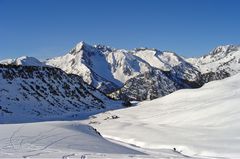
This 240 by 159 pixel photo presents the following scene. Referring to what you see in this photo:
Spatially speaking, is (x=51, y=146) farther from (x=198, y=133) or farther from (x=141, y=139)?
(x=198, y=133)

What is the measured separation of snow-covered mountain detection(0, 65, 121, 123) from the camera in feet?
350

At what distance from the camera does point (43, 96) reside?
12538 cm

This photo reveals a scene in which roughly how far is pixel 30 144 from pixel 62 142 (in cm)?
318

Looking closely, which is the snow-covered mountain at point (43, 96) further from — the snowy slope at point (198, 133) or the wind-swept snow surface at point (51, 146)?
the wind-swept snow surface at point (51, 146)

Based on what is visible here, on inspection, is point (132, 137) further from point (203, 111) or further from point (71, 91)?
point (71, 91)

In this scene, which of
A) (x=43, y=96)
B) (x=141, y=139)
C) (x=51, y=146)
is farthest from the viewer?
(x=43, y=96)

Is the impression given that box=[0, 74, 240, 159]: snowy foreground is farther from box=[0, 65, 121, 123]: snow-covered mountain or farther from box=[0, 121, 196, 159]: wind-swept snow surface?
box=[0, 65, 121, 123]: snow-covered mountain

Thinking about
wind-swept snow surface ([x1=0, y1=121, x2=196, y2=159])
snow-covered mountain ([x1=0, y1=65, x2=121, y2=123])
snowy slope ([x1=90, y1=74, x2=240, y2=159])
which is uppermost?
snow-covered mountain ([x1=0, y1=65, x2=121, y2=123])

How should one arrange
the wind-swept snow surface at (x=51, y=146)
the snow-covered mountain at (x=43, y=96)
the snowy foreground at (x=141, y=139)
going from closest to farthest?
the wind-swept snow surface at (x=51, y=146) < the snowy foreground at (x=141, y=139) < the snow-covered mountain at (x=43, y=96)

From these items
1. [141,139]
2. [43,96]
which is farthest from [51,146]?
[43,96]

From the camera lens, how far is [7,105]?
105m

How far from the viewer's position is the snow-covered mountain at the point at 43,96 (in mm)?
106625

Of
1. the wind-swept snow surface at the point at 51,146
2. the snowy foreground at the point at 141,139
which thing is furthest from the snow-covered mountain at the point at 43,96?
the wind-swept snow surface at the point at 51,146

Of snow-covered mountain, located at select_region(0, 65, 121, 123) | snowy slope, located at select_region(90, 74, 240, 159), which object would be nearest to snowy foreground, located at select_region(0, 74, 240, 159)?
snowy slope, located at select_region(90, 74, 240, 159)
